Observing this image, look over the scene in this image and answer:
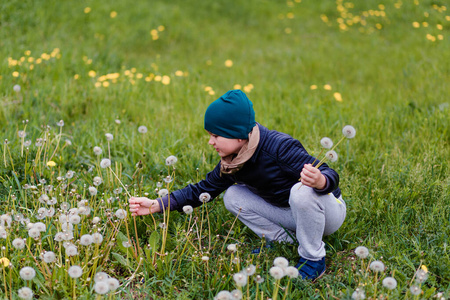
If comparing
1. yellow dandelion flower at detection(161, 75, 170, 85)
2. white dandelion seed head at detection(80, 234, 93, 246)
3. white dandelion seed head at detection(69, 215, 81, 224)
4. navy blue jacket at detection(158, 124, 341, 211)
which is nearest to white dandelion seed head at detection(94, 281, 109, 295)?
white dandelion seed head at detection(80, 234, 93, 246)

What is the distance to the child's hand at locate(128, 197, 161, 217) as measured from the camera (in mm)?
2277

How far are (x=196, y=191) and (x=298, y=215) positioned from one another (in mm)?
598

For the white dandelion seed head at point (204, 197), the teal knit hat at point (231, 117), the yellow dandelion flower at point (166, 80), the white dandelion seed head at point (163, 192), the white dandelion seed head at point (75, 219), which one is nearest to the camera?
the white dandelion seed head at point (75, 219)

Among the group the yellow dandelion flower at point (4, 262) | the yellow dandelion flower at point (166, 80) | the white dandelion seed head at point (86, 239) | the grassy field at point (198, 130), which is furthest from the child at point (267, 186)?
the yellow dandelion flower at point (166, 80)

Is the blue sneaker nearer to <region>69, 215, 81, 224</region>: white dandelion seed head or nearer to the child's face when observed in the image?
the child's face

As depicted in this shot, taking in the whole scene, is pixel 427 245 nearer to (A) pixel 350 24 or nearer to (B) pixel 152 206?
(B) pixel 152 206

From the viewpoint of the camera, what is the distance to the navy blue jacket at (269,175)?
2117 millimetres

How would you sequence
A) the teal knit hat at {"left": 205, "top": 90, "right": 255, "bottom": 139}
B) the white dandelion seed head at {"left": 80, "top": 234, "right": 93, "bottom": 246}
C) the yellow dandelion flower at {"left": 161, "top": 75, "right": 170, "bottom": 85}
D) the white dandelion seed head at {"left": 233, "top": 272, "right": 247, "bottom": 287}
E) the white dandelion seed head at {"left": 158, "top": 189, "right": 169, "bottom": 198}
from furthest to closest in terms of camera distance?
1. the yellow dandelion flower at {"left": 161, "top": 75, "right": 170, "bottom": 85}
2. the white dandelion seed head at {"left": 158, "top": 189, "right": 169, "bottom": 198}
3. the teal knit hat at {"left": 205, "top": 90, "right": 255, "bottom": 139}
4. the white dandelion seed head at {"left": 80, "top": 234, "right": 93, "bottom": 246}
5. the white dandelion seed head at {"left": 233, "top": 272, "right": 247, "bottom": 287}

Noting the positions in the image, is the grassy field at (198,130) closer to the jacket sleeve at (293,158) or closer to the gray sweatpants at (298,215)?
the gray sweatpants at (298,215)

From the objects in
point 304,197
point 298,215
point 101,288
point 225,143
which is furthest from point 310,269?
point 101,288

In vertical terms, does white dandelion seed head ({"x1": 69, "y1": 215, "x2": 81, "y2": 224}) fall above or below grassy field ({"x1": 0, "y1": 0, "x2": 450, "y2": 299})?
above

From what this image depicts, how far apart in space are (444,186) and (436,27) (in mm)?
4998

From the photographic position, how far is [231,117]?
2.05m

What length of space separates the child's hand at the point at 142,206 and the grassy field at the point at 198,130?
8 centimetres
